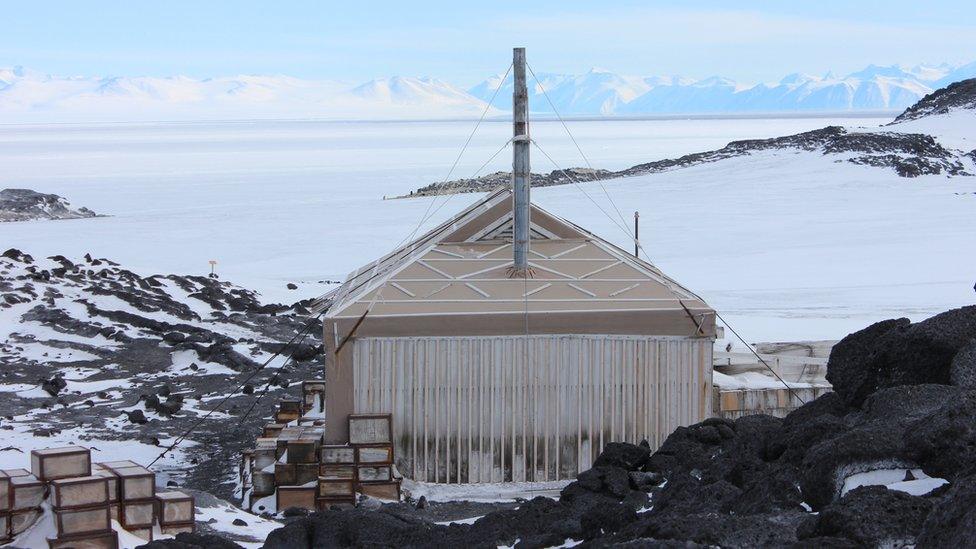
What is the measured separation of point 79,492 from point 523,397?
18.6ft

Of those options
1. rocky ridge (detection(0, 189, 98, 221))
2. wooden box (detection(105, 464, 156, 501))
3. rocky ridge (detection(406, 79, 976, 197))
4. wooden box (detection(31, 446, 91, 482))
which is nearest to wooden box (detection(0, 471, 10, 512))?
wooden box (detection(31, 446, 91, 482))

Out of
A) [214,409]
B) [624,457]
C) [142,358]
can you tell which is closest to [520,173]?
[624,457]

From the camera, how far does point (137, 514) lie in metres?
9.07

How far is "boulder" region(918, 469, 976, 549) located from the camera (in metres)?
4.55

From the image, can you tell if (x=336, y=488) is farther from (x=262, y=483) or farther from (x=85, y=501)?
(x=85, y=501)

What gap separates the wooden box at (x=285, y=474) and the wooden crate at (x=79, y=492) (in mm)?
3467

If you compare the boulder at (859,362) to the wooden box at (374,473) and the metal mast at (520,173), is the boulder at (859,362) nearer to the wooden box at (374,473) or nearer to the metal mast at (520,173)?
the wooden box at (374,473)

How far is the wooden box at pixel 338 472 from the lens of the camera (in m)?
12.1

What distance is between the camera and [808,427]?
8.16 metres

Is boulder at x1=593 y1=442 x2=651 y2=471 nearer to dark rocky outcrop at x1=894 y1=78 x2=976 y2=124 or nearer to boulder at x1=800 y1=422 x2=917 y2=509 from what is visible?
boulder at x1=800 y1=422 x2=917 y2=509

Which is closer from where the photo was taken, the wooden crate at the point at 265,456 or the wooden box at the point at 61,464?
the wooden box at the point at 61,464

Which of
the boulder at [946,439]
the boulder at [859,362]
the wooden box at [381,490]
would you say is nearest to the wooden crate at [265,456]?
the wooden box at [381,490]

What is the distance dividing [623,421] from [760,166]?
1641 inches

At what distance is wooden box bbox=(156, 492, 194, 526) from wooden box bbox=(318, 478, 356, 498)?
2618mm
